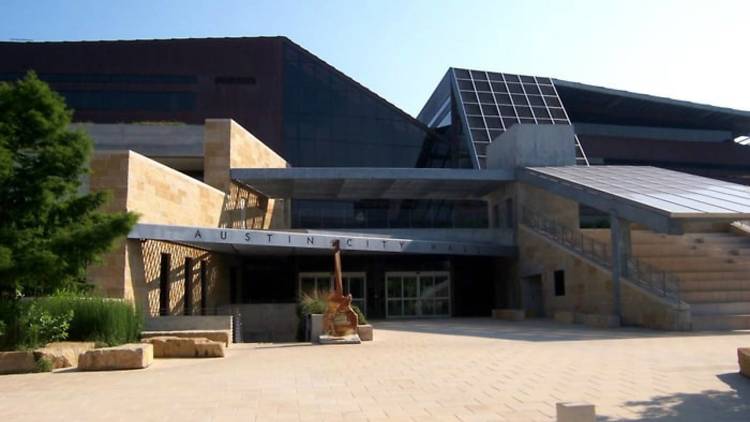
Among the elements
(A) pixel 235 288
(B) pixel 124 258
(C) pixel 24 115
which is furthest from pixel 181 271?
(C) pixel 24 115

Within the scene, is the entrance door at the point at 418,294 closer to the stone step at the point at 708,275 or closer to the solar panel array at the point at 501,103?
the solar panel array at the point at 501,103

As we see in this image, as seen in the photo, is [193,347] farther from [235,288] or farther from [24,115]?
[235,288]

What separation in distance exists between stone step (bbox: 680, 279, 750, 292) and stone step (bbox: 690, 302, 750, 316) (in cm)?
147

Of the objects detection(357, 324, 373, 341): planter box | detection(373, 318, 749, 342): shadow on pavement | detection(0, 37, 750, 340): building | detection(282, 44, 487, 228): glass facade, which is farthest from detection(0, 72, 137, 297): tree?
detection(282, 44, 487, 228): glass facade

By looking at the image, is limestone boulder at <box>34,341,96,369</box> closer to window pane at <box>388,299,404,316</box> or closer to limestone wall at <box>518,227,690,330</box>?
limestone wall at <box>518,227,690,330</box>

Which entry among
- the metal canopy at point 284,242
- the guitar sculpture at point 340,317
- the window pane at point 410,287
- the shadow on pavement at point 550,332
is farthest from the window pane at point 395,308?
the guitar sculpture at point 340,317

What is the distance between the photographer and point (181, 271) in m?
22.6

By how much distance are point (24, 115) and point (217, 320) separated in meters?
7.32

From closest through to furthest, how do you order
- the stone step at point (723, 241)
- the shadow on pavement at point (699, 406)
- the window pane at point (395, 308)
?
the shadow on pavement at point (699, 406)
the stone step at point (723, 241)
the window pane at point (395, 308)

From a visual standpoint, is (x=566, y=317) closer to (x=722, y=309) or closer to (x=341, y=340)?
(x=722, y=309)

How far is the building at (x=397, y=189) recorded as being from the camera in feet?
66.5

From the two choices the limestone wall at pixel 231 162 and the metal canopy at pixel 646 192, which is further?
the limestone wall at pixel 231 162

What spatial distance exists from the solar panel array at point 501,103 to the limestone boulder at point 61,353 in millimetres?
27086

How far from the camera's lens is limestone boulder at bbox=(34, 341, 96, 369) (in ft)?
40.1
